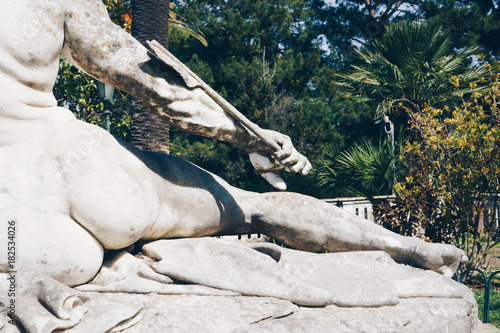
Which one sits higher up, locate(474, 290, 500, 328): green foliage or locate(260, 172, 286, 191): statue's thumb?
locate(260, 172, 286, 191): statue's thumb

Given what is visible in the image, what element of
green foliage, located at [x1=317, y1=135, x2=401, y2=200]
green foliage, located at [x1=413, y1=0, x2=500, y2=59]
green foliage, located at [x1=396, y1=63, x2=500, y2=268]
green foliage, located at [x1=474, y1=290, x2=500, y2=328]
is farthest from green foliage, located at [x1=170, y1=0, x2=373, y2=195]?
green foliage, located at [x1=474, y1=290, x2=500, y2=328]

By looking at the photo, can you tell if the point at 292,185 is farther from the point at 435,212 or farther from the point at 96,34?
the point at 96,34

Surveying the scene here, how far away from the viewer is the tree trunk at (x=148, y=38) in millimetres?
7242

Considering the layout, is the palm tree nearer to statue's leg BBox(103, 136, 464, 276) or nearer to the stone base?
statue's leg BBox(103, 136, 464, 276)

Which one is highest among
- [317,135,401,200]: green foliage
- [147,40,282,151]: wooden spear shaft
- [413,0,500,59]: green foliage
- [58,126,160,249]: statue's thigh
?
[413,0,500,59]: green foliage

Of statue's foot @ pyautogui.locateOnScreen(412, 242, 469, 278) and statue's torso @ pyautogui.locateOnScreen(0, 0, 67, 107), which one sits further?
statue's foot @ pyautogui.locateOnScreen(412, 242, 469, 278)

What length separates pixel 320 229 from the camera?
3189 millimetres

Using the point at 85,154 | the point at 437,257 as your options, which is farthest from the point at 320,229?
the point at 85,154

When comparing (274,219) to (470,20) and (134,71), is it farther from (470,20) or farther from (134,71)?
(470,20)

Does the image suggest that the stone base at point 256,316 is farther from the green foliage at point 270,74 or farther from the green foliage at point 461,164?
the green foliage at point 270,74

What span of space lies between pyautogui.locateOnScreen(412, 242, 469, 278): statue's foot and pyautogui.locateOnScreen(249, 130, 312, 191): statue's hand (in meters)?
0.91

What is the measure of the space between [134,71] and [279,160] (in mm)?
879

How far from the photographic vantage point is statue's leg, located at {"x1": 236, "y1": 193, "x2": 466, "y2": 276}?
10.5 feet

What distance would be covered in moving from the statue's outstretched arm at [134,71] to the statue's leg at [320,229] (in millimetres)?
567
